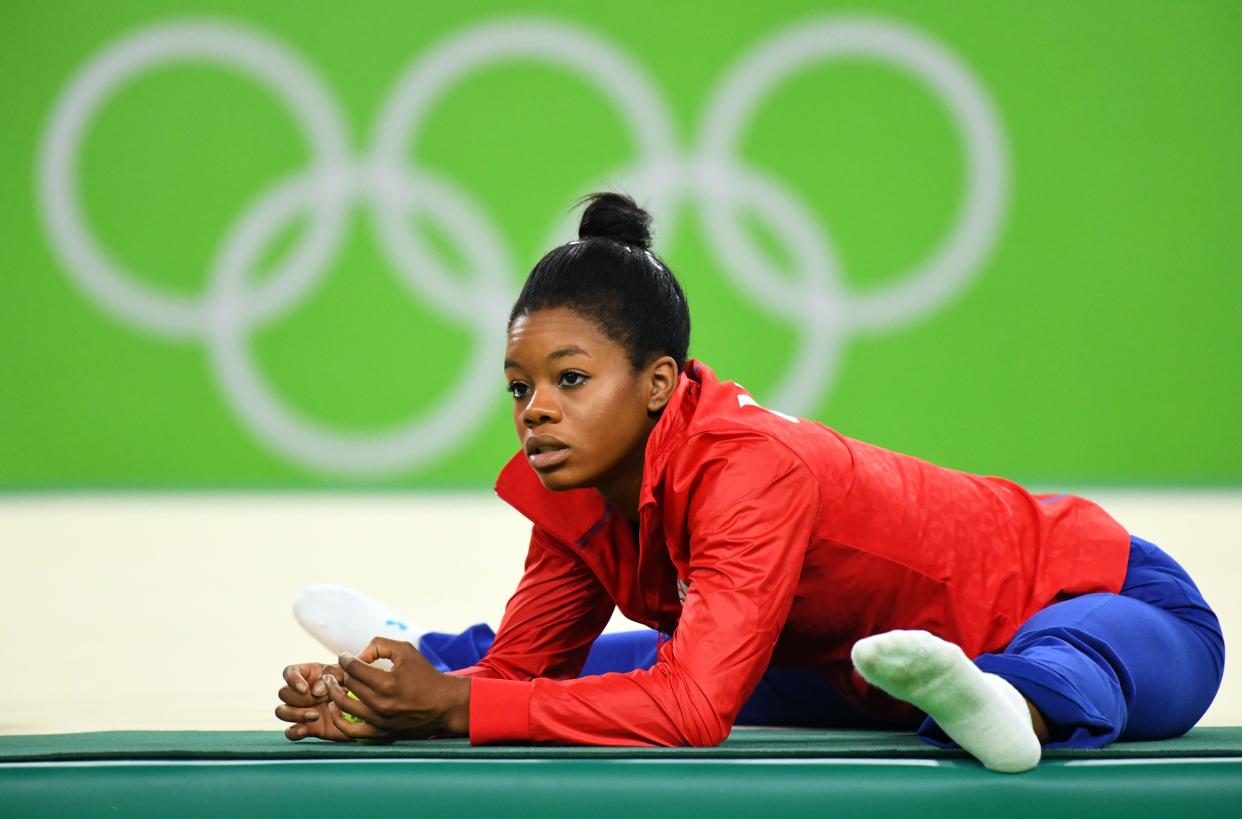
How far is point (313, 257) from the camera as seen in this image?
8.28 metres

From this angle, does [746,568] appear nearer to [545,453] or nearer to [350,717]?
[545,453]

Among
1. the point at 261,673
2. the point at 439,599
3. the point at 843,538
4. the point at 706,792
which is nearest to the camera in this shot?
the point at 706,792

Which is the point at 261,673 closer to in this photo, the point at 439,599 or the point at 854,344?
the point at 439,599

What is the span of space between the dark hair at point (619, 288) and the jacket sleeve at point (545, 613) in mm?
431

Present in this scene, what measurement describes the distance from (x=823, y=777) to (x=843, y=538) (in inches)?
14.9

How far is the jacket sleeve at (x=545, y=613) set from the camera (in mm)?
2510

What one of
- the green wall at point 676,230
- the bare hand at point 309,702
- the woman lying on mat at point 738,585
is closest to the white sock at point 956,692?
the woman lying on mat at point 738,585

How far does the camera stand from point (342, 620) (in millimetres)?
3182

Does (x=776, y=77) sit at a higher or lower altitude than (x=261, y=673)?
higher

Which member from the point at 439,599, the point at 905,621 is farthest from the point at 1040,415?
the point at 905,621

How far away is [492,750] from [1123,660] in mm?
896

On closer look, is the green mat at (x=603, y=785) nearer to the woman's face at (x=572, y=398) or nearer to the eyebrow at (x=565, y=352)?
the woman's face at (x=572, y=398)

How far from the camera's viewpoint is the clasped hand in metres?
1.95

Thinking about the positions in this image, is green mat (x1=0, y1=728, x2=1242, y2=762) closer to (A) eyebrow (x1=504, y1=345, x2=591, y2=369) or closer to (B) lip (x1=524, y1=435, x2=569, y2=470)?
(B) lip (x1=524, y1=435, x2=569, y2=470)
